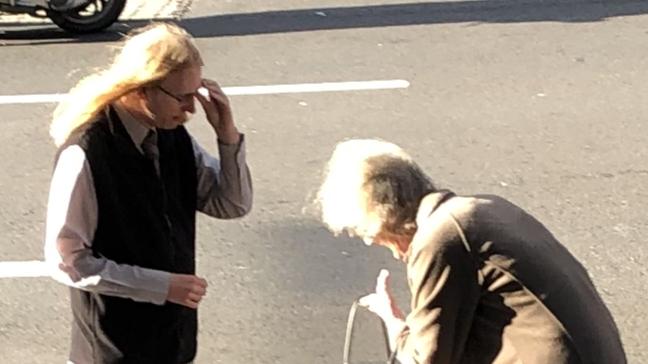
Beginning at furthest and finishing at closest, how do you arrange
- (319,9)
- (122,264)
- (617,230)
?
(319,9) < (617,230) < (122,264)

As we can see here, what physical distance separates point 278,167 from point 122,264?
13.3ft

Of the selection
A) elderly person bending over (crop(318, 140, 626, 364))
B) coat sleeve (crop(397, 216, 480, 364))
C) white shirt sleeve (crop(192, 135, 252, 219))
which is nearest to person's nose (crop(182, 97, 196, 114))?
white shirt sleeve (crop(192, 135, 252, 219))

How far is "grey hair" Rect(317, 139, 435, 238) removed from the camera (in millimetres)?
3047

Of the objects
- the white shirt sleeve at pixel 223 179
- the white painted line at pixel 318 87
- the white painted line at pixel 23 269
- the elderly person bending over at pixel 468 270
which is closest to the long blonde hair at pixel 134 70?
the white shirt sleeve at pixel 223 179

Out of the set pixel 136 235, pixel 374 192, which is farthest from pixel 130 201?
pixel 374 192

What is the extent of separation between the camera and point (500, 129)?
7.83 m

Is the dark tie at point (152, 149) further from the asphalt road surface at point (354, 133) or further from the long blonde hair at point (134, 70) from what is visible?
the asphalt road surface at point (354, 133)

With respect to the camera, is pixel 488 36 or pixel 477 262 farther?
pixel 488 36

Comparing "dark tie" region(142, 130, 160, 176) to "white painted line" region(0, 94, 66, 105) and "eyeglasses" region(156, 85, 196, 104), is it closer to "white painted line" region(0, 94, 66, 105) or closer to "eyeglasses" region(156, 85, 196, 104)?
"eyeglasses" region(156, 85, 196, 104)

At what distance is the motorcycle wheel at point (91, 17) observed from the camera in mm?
10750

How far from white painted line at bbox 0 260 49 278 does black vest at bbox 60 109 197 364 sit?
8.48 ft

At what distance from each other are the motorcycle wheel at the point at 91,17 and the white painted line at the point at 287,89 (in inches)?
75.7

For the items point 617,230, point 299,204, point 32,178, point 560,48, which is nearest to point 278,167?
point 299,204

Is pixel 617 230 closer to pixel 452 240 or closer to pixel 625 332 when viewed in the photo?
pixel 625 332
